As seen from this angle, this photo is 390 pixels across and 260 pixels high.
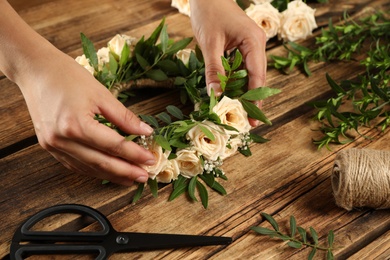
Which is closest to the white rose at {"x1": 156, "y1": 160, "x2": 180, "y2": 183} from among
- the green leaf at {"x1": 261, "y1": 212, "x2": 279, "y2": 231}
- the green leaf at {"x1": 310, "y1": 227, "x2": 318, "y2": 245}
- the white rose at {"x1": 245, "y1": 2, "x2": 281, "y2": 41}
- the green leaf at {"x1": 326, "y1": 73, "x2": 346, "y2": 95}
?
the green leaf at {"x1": 261, "y1": 212, "x2": 279, "y2": 231}

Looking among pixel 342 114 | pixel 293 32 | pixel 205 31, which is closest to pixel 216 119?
pixel 205 31

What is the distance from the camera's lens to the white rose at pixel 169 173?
4.34ft

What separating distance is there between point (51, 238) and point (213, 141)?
1.31ft

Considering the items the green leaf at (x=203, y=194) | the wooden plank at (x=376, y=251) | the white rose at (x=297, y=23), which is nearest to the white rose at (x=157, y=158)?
the green leaf at (x=203, y=194)

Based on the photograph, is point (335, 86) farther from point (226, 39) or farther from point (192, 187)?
point (192, 187)

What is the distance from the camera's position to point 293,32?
1.79 metres

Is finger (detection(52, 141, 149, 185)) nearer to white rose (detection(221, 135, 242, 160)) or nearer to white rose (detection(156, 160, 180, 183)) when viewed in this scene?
white rose (detection(156, 160, 180, 183))

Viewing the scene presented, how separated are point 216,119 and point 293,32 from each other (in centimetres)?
61

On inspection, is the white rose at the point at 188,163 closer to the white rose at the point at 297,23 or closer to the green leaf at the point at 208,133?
the green leaf at the point at 208,133

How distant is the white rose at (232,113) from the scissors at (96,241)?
0.26 metres

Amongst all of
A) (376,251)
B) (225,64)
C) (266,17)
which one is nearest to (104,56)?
(225,64)

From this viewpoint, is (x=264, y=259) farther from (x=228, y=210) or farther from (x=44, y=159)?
(x=44, y=159)

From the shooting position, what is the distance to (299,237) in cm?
125

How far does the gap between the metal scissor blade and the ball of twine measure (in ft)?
0.89
